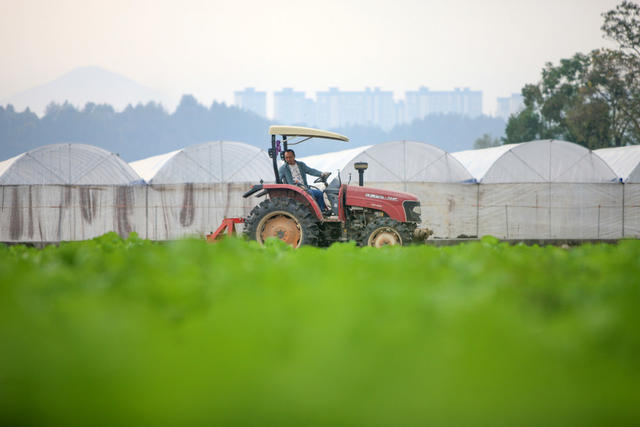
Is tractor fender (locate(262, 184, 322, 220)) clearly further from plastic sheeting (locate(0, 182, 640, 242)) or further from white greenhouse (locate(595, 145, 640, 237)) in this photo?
white greenhouse (locate(595, 145, 640, 237))

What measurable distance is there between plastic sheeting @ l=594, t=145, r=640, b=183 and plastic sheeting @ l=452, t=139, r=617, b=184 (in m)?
1.13

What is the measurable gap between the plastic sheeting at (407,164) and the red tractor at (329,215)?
981cm

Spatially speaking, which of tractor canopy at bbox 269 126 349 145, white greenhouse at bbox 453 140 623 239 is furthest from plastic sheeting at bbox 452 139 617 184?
tractor canopy at bbox 269 126 349 145

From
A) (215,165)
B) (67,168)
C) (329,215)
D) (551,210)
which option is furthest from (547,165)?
(67,168)

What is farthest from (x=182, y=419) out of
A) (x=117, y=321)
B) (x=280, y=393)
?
(x=117, y=321)

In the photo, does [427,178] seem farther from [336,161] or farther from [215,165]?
[215,165]

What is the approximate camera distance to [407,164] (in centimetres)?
2136

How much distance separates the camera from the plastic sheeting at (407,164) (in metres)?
21.2

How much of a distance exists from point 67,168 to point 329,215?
45.0 ft

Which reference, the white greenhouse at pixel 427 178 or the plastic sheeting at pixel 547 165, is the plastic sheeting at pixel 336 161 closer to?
the white greenhouse at pixel 427 178

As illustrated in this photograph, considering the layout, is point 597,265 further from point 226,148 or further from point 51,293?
point 226,148

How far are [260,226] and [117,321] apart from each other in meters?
9.09

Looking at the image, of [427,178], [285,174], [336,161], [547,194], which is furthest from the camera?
[336,161]

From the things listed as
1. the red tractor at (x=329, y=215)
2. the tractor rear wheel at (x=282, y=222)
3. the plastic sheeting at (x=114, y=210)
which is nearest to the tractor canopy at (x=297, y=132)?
the red tractor at (x=329, y=215)
